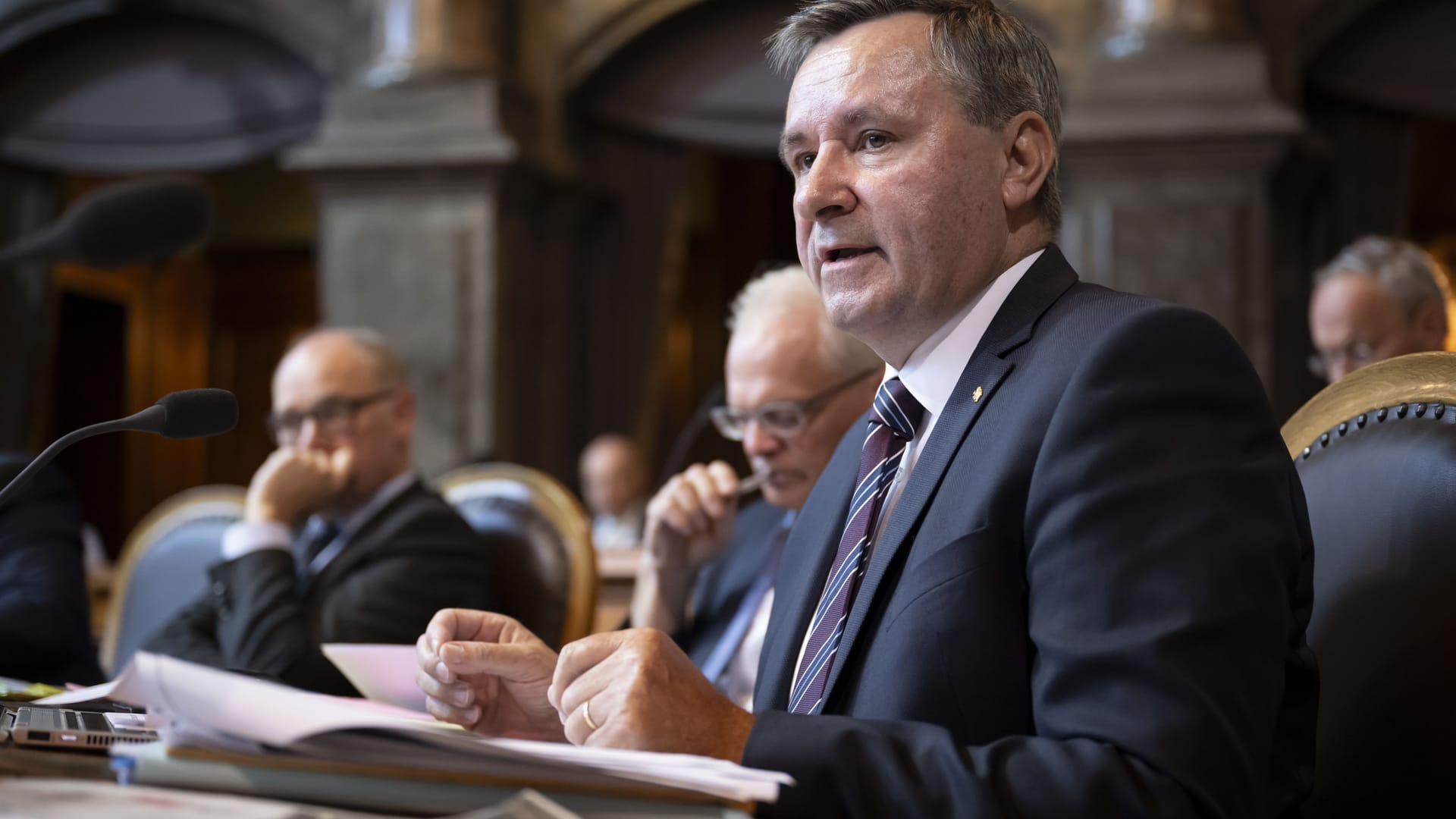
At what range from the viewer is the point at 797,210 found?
4.17 ft

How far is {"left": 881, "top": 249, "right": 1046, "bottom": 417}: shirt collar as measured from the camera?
1.20 metres

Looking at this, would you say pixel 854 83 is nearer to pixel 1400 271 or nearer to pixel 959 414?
pixel 959 414

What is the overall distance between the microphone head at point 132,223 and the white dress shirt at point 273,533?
71cm

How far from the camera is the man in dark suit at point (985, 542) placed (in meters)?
0.88

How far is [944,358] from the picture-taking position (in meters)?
1.21

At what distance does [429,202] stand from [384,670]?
4.86 metres

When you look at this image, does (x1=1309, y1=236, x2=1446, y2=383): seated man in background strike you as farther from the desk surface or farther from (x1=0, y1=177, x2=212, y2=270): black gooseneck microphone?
the desk surface

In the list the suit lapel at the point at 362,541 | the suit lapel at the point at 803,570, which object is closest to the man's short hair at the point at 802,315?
the suit lapel at the point at 803,570

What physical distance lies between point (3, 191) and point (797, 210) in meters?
7.11

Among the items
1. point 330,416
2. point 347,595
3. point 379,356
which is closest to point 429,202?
point 379,356

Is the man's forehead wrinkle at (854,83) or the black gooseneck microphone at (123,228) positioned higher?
the man's forehead wrinkle at (854,83)

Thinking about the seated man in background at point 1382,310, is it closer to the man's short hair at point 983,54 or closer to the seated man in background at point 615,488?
the man's short hair at point 983,54

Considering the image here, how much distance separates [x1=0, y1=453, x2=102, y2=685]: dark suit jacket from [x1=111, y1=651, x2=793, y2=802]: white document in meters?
1.45

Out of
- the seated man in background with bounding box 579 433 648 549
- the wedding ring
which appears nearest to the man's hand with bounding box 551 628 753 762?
the wedding ring
